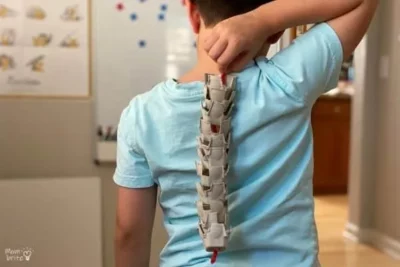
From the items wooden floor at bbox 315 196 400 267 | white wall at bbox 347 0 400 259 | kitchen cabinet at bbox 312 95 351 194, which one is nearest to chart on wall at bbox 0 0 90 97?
wooden floor at bbox 315 196 400 267

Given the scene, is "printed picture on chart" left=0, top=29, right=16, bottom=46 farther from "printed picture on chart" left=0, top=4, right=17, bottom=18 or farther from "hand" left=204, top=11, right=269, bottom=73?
"hand" left=204, top=11, right=269, bottom=73

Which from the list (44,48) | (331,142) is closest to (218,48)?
(44,48)

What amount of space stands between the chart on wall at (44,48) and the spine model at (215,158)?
139cm

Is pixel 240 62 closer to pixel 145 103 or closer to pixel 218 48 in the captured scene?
pixel 218 48

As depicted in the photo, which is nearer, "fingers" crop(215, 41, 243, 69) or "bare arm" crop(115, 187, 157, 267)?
"fingers" crop(215, 41, 243, 69)

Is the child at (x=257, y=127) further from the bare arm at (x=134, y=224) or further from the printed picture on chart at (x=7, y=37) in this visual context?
the printed picture on chart at (x=7, y=37)

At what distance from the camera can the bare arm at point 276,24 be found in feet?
2.70

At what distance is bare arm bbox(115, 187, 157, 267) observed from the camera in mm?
965

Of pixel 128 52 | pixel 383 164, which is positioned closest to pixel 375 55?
pixel 383 164

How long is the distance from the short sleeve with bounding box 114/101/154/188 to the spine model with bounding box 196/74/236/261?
122 mm

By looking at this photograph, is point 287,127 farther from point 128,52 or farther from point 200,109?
point 128,52

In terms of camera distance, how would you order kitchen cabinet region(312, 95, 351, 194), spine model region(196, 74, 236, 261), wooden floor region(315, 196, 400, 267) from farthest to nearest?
1. kitchen cabinet region(312, 95, 351, 194)
2. wooden floor region(315, 196, 400, 267)
3. spine model region(196, 74, 236, 261)

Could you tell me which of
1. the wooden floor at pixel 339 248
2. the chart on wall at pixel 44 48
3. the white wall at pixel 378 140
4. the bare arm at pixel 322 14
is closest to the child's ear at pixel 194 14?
the bare arm at pixel 322 14

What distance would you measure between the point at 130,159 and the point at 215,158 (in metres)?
0.17
